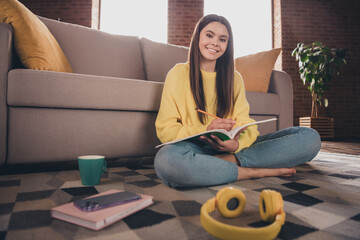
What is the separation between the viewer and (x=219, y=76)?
3.78 feet

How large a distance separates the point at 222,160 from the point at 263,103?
40.2 inches

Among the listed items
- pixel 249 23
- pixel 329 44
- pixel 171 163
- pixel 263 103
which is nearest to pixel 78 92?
pixel 171 163

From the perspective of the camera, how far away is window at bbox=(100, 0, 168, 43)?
4301 millimetres

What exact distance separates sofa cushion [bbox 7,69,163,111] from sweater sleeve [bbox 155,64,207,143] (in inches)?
11.5

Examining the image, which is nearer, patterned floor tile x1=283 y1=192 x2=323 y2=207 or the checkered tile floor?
the checkered tile floor

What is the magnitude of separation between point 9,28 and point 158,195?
1.01 meters

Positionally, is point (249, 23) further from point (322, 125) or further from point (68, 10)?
point (68, 10)

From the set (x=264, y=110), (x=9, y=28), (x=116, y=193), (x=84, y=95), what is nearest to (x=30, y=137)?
(x=84, y=95)

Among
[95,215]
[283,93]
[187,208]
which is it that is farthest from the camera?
[283,93]

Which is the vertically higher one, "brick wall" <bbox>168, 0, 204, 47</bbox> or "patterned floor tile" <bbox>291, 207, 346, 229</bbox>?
"brick wall" <bbox>168, 0, 204, 47</bbox>

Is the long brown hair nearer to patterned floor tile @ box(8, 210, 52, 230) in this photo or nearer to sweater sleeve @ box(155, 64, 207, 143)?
sweater sleeve @ box(155, 64, 207, 143)

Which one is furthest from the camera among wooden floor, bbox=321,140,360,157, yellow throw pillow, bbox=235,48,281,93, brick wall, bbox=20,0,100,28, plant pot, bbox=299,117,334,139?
brick wall, bbox=20,0,100,28

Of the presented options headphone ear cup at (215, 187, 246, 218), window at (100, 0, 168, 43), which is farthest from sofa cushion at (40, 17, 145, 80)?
window at (100, 0, 168, 43)

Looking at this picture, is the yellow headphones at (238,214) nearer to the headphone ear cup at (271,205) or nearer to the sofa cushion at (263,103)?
the headphone ear cup at (271,205)
